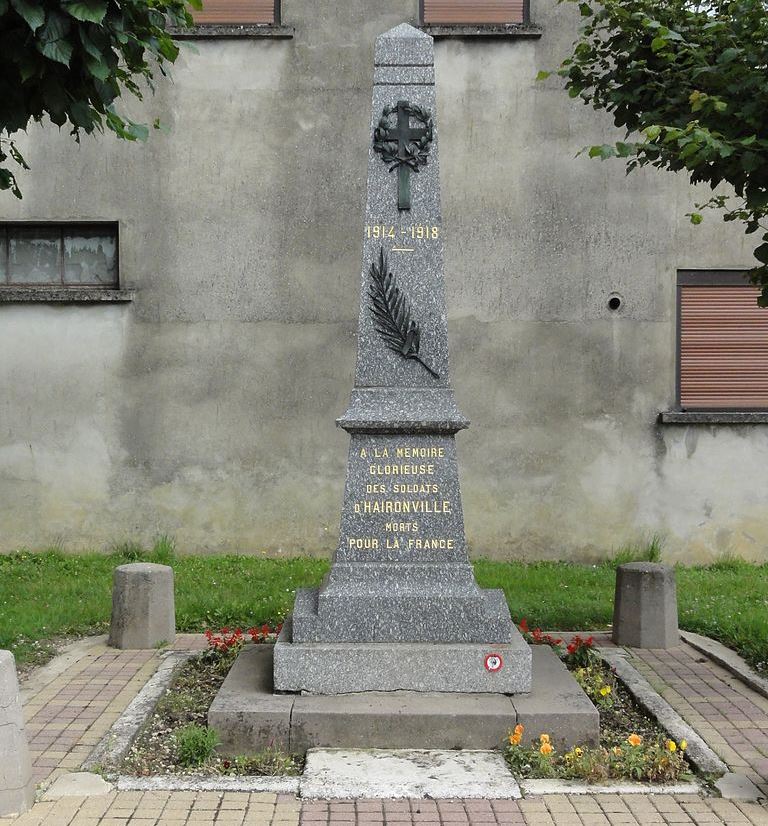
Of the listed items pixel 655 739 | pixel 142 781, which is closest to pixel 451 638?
pixel 655 739

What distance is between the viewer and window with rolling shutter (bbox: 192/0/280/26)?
11.1 meters

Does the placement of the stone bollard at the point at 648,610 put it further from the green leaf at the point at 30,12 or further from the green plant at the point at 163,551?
the green leaf at the point at 30,12

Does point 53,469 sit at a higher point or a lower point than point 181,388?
lower

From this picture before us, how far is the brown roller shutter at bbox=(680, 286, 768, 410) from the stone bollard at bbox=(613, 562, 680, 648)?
156 inches

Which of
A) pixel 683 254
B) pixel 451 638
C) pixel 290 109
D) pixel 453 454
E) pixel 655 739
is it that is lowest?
pixel 655 739

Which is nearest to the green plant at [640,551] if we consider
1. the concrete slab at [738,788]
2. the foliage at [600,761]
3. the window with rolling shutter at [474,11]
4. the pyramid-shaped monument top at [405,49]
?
the window with rolling shutter at [474,11]

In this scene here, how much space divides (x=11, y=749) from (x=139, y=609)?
122 inches

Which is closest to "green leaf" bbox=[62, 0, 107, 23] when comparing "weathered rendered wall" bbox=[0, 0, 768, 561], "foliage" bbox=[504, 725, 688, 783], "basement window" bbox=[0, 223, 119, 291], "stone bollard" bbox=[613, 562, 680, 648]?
"foliage" bbox=[504, 725, 688, 783]

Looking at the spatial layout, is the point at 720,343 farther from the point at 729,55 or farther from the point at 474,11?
the point at 729,55

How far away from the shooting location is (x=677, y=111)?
6.50m

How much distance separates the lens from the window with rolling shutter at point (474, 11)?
436 inches

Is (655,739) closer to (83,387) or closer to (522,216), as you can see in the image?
(522,216)

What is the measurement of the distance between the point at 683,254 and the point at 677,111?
472cm

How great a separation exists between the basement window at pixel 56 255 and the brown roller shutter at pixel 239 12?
254cm
